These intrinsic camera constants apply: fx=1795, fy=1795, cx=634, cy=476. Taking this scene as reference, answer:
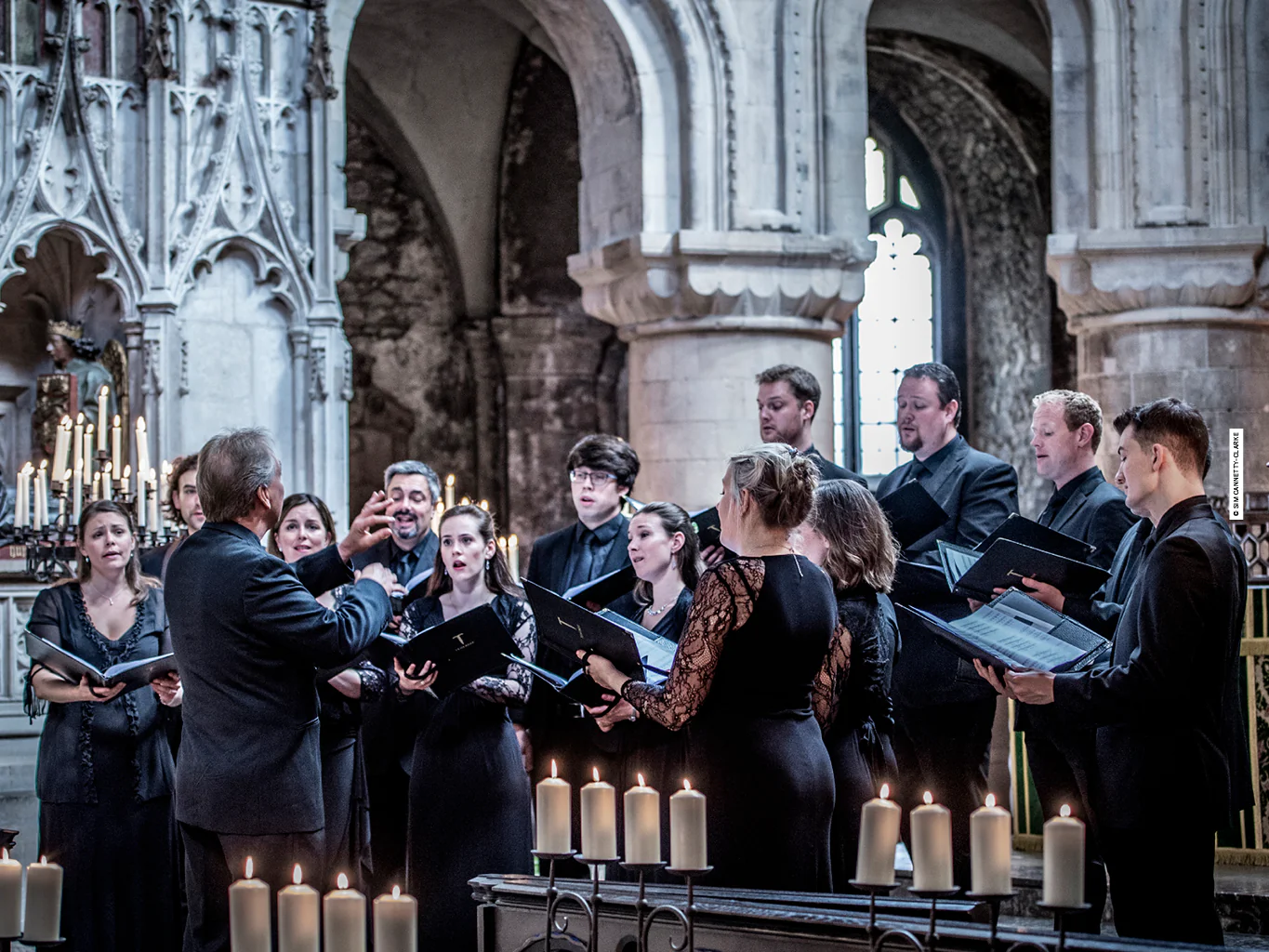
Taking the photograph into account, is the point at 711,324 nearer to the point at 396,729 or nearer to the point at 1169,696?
the point at 396,729

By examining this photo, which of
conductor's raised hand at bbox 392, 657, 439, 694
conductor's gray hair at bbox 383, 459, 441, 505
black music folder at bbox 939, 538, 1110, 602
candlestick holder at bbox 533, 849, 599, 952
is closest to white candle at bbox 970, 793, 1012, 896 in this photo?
candlestick holder at bbox 533, 849, 599, 952

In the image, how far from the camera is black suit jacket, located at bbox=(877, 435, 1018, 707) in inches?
183

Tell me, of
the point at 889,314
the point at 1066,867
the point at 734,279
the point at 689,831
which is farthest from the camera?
the point at 889,314

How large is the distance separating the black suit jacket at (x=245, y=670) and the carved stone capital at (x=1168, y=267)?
582 cm

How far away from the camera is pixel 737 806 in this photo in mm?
3453

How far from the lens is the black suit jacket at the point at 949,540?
4645mm

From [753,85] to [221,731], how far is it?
18.6ft

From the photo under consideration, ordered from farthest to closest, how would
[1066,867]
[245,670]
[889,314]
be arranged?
[889,314] → [245,670] → [1066,867]

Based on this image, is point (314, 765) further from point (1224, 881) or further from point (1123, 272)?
point (1123, 272)

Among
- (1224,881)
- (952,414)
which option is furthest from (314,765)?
(1224,881)

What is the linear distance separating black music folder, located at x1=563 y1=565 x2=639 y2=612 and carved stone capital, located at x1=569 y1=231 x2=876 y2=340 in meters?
4.02

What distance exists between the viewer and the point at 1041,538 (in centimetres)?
405

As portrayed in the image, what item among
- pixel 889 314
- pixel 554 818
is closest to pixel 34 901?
pixel 554 818

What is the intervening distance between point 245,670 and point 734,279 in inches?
202
